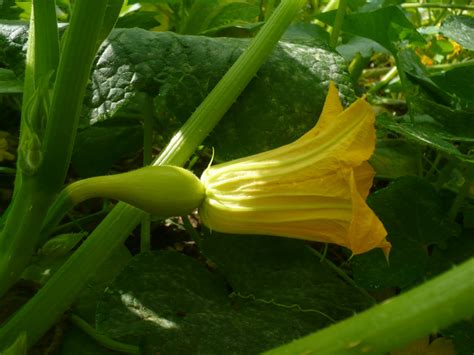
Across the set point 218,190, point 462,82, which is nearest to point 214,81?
point 218,190

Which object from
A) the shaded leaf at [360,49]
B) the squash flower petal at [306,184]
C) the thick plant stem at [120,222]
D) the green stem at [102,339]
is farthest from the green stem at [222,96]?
the shaded leaf at [360,49]

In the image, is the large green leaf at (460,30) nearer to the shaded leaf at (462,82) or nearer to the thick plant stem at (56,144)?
the shaded leaf at (462,82)

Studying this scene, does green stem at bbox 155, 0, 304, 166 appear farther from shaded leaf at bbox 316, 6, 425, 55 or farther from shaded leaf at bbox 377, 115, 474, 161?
shaded leaf at bbox 316, 6, 425, 55

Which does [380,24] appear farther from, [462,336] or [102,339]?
[102,339]

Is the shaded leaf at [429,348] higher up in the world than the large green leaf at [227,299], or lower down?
lower down

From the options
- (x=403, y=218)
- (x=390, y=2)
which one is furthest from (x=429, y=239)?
(x=390, y=2)

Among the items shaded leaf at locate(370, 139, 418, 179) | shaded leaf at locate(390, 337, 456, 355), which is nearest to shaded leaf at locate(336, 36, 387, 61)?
shaded leaf at locate(370, 139, 418, 179)
